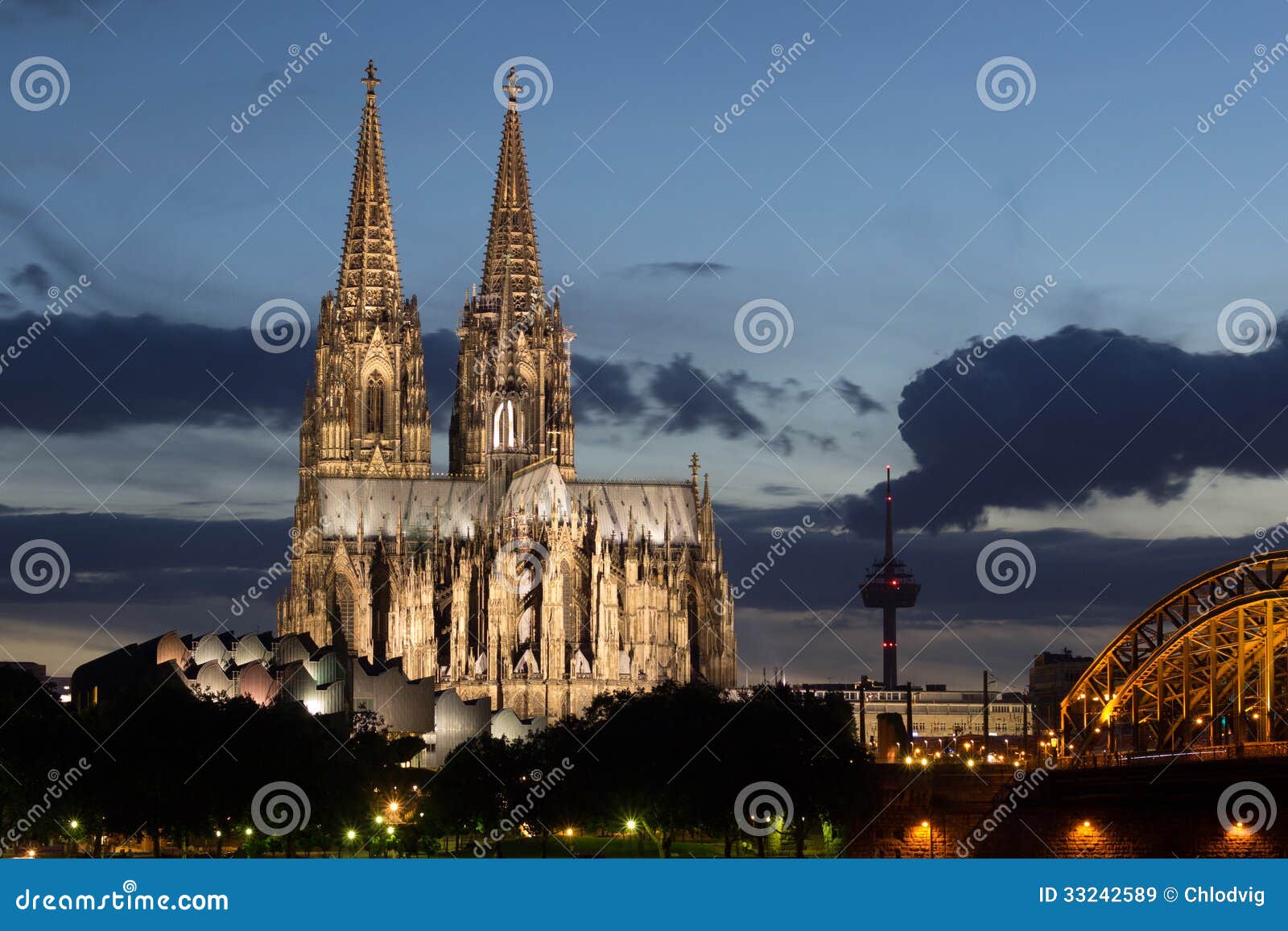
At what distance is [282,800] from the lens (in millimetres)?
99875

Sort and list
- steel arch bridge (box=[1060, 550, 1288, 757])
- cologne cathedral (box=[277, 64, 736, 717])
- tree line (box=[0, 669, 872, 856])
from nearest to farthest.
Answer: steel arch bridge (box=[1060, 550, 1288, 757])
tree line (box=[0, 669, 872, 856])
cologne cathedral (box=[277, 64, 736, 717])

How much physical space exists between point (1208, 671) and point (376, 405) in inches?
3952

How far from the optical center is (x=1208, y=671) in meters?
87.4

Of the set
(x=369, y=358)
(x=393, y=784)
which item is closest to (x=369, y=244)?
(x=369, y=358)

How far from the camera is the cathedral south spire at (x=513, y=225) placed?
178 meters

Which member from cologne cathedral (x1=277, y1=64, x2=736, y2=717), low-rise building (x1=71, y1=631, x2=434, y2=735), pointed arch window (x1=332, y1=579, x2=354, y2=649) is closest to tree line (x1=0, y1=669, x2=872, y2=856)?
low-rise building (x1=71, y1=631, x2=434, y2=735)

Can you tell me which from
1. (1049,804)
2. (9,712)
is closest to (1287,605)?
(1049,804)

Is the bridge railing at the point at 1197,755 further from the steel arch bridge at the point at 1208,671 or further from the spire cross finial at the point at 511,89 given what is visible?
the spire cross finial at the point at 511,89

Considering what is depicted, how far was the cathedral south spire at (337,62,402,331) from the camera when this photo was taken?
17862 cm

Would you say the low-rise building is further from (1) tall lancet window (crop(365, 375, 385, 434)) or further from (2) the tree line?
(1) tall lancet window (crop(365, 375, 385, 434))

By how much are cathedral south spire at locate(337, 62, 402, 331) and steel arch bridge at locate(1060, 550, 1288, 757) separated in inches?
3460

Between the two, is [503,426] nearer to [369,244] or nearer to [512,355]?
[512,355]

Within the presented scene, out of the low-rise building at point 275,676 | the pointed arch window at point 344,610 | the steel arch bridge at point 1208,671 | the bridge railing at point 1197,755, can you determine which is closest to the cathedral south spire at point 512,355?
the pointed arch window at point 344,610

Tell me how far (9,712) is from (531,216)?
79814 mm
